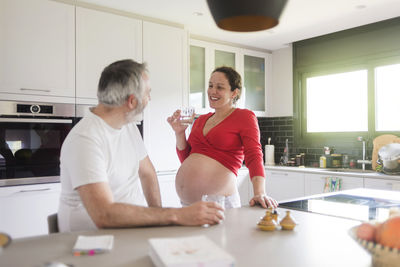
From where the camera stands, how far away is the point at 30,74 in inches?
119

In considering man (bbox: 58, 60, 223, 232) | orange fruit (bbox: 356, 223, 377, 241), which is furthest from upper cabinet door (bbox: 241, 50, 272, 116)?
orange fruit (bbox: 356, 223, 377, 241)

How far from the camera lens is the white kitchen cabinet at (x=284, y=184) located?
4.07m

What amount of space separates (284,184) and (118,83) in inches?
121

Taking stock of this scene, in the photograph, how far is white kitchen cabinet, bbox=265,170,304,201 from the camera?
160 inches

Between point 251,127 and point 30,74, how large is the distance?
197 cm

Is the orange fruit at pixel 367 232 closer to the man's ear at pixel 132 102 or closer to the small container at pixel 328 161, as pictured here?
the man's ear at pixel 132 102

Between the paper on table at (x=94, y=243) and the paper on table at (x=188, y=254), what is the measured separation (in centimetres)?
14

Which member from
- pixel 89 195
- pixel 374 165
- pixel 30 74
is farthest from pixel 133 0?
pixel 374 165

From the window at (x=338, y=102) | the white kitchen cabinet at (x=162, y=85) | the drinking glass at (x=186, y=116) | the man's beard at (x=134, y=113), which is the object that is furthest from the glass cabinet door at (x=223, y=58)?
the man's beard at (x=134, y=113)

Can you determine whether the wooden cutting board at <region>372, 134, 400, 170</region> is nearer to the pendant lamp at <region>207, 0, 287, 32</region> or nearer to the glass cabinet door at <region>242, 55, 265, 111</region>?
the glass cabinet door at <region>242, 55, 265, 111</region>

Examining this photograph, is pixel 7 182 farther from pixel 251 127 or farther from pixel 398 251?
pixel 398 251

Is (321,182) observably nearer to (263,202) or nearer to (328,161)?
(328,161)

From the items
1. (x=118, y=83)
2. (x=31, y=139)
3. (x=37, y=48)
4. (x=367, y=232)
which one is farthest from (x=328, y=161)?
(x=367, y=232)

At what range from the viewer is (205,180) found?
6.76 ft
